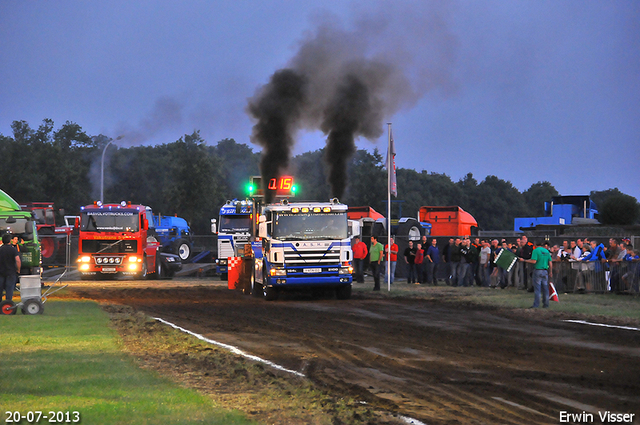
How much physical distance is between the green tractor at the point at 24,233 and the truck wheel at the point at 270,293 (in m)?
7.98

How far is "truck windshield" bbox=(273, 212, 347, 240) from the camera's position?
78.7 feet

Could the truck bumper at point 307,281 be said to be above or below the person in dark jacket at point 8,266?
below

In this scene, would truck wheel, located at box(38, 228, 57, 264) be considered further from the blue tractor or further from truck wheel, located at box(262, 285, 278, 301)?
truck wheel, located at box(262, 285, 278, 301)

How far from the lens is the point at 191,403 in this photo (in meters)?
8.19

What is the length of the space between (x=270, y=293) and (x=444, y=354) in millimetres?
12958

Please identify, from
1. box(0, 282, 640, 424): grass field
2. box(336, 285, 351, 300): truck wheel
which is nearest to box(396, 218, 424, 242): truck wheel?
box(336, 285, 351, 300): truck wheel

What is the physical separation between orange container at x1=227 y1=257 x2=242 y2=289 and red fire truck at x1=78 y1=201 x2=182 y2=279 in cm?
806

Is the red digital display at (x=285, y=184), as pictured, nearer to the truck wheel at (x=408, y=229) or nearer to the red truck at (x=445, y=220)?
the truck wheel at (x=408, y=229)

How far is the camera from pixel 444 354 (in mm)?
12250

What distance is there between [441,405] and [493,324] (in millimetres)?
9026

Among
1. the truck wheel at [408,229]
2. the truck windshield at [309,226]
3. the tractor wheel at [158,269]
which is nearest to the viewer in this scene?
the truck windshield at [309,226]

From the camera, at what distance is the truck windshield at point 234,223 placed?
119 feet

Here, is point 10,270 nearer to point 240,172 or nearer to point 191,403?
point 191,403

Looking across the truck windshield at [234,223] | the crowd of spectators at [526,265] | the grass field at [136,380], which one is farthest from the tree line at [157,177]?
the grass field at [136,380]
